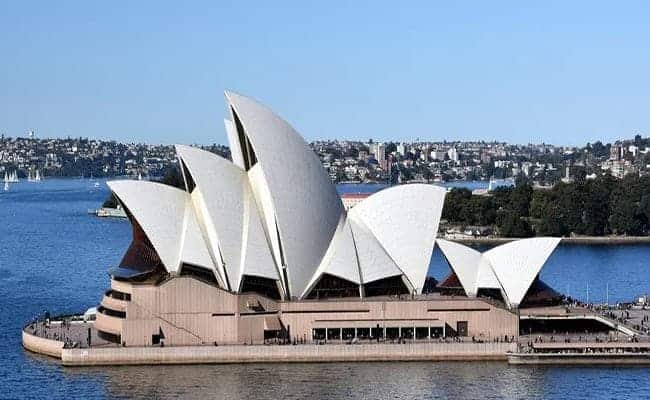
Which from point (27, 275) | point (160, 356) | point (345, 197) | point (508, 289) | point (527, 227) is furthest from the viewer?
point (345, 197)

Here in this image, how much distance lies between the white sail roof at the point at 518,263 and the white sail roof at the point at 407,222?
2.97 metres

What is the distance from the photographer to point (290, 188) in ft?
183

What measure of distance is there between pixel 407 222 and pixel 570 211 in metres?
65.0

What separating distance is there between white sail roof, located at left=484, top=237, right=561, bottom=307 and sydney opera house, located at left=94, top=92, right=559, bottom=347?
2.7 inches

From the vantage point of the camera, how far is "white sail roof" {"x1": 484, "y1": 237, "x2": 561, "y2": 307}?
57.3 metres

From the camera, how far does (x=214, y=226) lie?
54.6 meters

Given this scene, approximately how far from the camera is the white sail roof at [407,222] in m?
57.4

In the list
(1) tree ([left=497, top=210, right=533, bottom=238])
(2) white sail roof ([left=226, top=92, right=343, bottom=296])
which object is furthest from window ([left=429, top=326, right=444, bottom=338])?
(1) tree ([left=497, top=210, right=533, bottom=238])

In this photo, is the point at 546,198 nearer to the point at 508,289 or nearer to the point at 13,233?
the point at 13,233

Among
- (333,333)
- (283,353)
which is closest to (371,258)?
(333,333)

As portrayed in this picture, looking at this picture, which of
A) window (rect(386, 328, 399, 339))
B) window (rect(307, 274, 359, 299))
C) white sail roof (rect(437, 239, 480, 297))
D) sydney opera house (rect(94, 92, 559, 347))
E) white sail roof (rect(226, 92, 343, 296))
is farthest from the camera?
white sail roof (rect(437, 239, 480, 297))

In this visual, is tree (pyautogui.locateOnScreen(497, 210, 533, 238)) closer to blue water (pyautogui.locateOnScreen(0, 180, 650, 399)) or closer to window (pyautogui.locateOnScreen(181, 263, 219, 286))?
→ blue water (pyautogui.locateOnScreen(0, 180, 650, 399))

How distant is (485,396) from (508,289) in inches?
458

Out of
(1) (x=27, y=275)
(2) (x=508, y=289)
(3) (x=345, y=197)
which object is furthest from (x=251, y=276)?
(3) (x=345, y=197)
